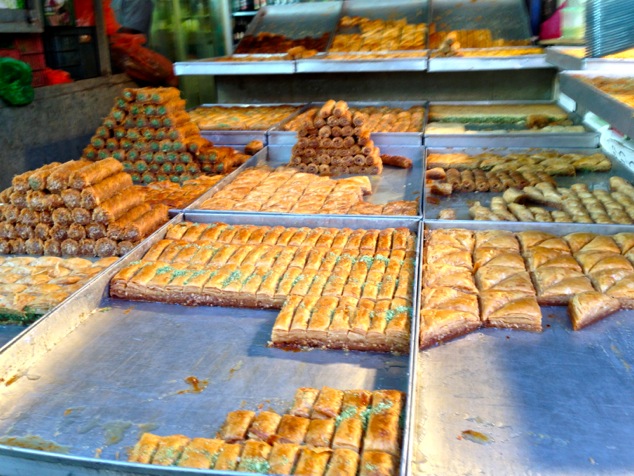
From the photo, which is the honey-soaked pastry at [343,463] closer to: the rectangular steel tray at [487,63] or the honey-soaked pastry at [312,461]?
the honey-soaked pastry at [312,461]

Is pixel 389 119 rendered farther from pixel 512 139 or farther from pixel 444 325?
pixel 444 325

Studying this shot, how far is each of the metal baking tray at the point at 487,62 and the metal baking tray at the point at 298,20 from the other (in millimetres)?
2887

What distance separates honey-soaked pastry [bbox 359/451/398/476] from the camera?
2.34 metres

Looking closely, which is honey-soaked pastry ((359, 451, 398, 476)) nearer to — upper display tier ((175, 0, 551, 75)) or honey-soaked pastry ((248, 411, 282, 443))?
honey-soaked pastry ((248, 411, 282, 443))

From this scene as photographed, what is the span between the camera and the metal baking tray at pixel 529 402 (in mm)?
2506

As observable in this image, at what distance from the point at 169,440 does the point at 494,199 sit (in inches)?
149

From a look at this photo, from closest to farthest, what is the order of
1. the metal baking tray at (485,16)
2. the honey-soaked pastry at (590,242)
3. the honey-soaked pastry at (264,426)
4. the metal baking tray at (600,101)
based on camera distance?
the honey-soaked pastry at (264,426)
the metal baking tray at (600,101)
the honey-soaked pastry at (590,242)
the metal baking tray at (485,16)

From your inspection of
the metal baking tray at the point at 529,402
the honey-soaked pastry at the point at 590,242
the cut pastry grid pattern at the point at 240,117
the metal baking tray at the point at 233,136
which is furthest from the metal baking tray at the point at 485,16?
the metal baking tray at the point at 529,402

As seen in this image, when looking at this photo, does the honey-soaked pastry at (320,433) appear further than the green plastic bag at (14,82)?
No

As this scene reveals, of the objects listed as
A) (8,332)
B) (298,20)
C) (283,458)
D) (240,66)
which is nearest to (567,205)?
(283,458)

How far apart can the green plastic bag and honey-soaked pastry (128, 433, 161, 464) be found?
20.6 feet

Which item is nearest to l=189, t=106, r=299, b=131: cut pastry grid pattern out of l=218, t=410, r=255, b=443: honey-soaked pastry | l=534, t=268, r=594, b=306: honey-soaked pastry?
l=534, t=268, r=594, b=306: honey-soaked pastry

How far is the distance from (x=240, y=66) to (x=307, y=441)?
615cm

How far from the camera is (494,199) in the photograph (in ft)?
17.6
